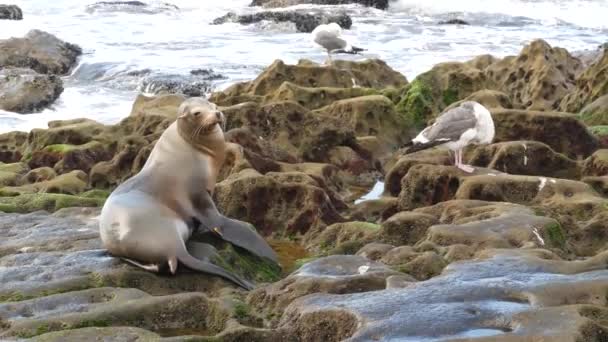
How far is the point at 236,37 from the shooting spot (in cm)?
3055

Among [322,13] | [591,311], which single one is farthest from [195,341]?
[322,13]

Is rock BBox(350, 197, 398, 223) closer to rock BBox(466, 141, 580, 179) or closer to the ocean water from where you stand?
rock BBox(466, 141, 580, 179)

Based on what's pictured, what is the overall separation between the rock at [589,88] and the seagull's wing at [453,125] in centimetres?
529

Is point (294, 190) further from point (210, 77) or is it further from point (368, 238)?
point (210, 77)

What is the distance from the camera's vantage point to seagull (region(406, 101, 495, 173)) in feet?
32.1

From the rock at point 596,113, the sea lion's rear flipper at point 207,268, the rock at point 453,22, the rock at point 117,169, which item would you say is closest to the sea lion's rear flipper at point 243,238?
the sea lion's rear flipper at point 207,268

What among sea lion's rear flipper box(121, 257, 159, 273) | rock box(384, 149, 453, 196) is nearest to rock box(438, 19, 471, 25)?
rock box(384, 149, 453, 196)

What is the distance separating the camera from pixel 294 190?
935 centimetres

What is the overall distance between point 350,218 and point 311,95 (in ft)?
15.8

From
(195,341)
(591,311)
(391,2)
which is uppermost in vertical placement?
(591,311)

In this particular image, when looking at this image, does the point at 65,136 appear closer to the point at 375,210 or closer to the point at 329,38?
the point at 375,210

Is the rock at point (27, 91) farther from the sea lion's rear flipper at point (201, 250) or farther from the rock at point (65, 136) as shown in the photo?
the sea lion's rear flipper at point (201, 250)

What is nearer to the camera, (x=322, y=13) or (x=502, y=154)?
(x=502, y=154)

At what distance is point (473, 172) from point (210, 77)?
13732 mm
